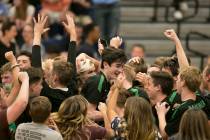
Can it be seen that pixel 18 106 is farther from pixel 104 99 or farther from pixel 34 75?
pixel 104 99

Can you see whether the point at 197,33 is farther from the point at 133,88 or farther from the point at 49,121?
the point at 49,121

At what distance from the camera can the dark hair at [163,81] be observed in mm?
8070

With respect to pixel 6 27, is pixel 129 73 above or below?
above

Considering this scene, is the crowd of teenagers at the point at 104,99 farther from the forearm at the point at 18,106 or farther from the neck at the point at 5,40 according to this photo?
Answer: the neck at the point at 5,40

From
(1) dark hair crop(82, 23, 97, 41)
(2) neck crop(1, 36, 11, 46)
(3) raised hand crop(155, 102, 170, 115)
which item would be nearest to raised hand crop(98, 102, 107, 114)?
(3) raised hand crop(155, 102, 170, 115)

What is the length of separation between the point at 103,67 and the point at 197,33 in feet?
21.5

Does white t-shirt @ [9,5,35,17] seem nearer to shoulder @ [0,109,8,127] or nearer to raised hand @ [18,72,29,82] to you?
raised hand @ [18,72,29,82]

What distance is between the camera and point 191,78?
768 cm

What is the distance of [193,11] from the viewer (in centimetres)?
1650

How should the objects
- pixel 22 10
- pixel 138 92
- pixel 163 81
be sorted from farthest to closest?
pixel 22 10 < pixel 138 92 < pixel 163 81

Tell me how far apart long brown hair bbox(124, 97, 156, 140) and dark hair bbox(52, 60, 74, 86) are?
1.11m

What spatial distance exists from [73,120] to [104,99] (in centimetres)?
154

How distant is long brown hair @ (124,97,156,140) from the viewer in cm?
701

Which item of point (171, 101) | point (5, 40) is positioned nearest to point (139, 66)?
point (171, 101)
